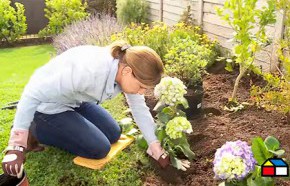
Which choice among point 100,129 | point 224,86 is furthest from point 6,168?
point 224,86

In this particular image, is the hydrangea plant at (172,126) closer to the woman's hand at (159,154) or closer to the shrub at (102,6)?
the woman's hand at (159,154)

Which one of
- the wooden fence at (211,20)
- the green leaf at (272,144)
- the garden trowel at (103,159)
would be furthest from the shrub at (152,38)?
the green leaf at (272,144)

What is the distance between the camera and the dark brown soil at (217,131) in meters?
2.80

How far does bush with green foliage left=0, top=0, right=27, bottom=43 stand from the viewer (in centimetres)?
823

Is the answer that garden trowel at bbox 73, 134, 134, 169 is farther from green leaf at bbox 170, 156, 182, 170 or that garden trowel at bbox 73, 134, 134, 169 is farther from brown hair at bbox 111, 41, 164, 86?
brown hair at bbox 111, 41, 164, 86

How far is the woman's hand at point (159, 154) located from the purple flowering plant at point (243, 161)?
2.23 ft

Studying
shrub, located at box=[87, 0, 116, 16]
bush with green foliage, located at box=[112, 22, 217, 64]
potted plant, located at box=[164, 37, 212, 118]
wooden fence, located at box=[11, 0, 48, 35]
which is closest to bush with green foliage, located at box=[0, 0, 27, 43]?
wooden fence, located at box=[11, 0, 48, 35]

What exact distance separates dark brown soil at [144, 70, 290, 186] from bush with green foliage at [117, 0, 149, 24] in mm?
4317

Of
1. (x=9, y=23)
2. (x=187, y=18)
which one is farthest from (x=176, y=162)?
(x=9, y=23)

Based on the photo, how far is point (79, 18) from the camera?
8508 millimetres

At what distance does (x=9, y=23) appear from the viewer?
27.7 feet

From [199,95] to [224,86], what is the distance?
2.65 feet

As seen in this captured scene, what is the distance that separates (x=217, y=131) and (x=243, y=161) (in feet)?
4.29

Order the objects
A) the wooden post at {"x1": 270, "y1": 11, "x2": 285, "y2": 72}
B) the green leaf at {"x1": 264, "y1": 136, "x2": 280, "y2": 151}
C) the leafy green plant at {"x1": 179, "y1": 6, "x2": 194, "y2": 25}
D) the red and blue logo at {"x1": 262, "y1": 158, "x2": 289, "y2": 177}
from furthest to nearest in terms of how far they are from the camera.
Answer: the leafy green plant at {"x1": 179, "y1": 6, "x2": 194, "y2": 25} → the wooden post at {"x1": 270, "y1": 11, "x2": 285, "y2": 72} → the green leaf at {"x1": 264, "y1": 136, "x2": 280, "y2": 151} → the red and blue logo at {"x1": 262, "y1": 158, "x2": 289, "y2": 177}
